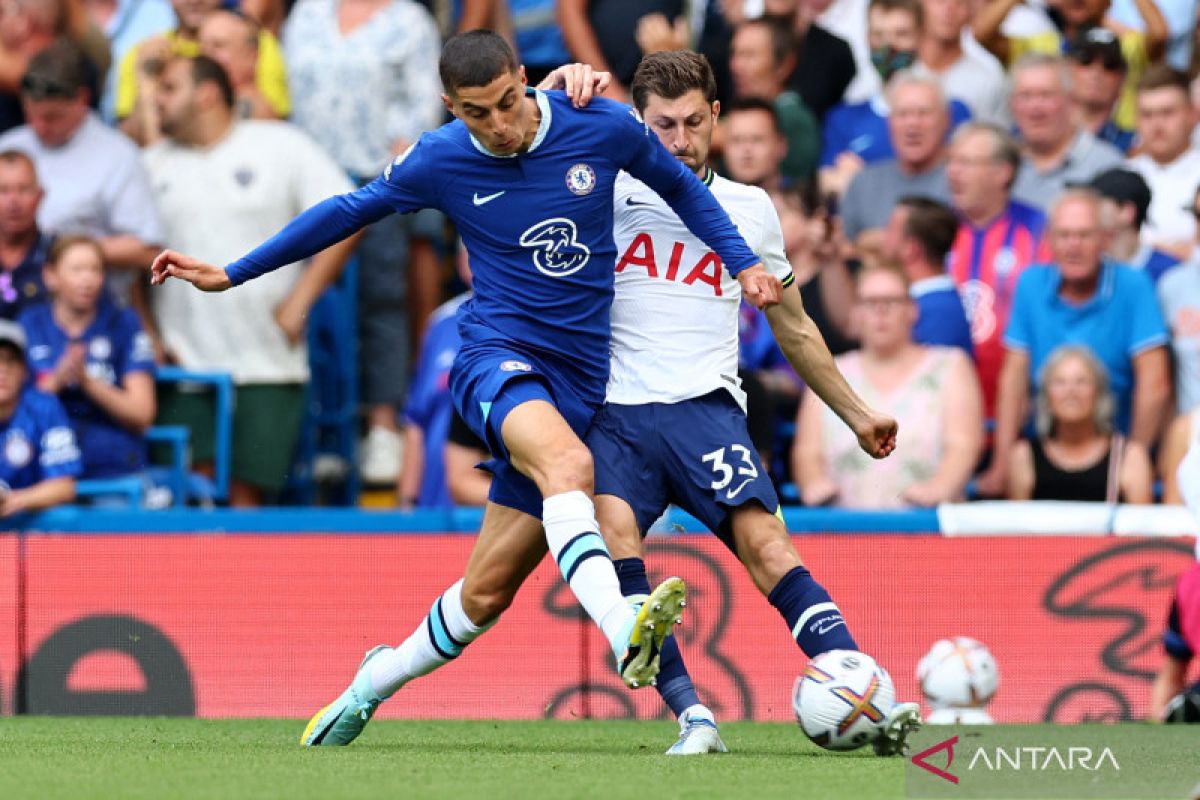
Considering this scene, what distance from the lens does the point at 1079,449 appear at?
975 cm

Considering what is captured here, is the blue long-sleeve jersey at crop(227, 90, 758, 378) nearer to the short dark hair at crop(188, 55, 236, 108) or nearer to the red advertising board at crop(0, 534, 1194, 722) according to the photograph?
the red advertising board at crop(0, 534, 1194, 722)

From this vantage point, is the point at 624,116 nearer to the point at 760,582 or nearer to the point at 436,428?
the point at 760,582

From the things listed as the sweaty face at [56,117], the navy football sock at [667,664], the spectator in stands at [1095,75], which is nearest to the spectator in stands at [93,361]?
the sweaty face at [56,117]

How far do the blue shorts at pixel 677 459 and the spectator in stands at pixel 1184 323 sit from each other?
4.30m

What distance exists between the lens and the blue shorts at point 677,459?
6.51 metres

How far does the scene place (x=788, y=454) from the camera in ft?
33.8

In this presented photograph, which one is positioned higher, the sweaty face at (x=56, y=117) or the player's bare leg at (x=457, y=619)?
the sweaty face at (x=56, y=117)

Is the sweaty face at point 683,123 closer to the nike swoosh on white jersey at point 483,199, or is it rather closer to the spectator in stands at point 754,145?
the nike swoosh on white jersey at point 483,199

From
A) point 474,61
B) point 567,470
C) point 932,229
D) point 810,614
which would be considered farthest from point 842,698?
point 932,229

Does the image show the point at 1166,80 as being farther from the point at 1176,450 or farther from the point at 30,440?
the point at 30,440

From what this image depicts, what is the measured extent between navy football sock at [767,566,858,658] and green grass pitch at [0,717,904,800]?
1.24 feet

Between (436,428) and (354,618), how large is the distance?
1.59m

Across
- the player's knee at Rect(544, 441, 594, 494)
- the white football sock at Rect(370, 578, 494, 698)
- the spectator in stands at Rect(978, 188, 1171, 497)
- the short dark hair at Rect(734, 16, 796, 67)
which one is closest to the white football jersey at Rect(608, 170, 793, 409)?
the player's knee at Rect(544, 441, 594, 494)

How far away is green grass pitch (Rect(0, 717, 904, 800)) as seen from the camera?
5371 mm
